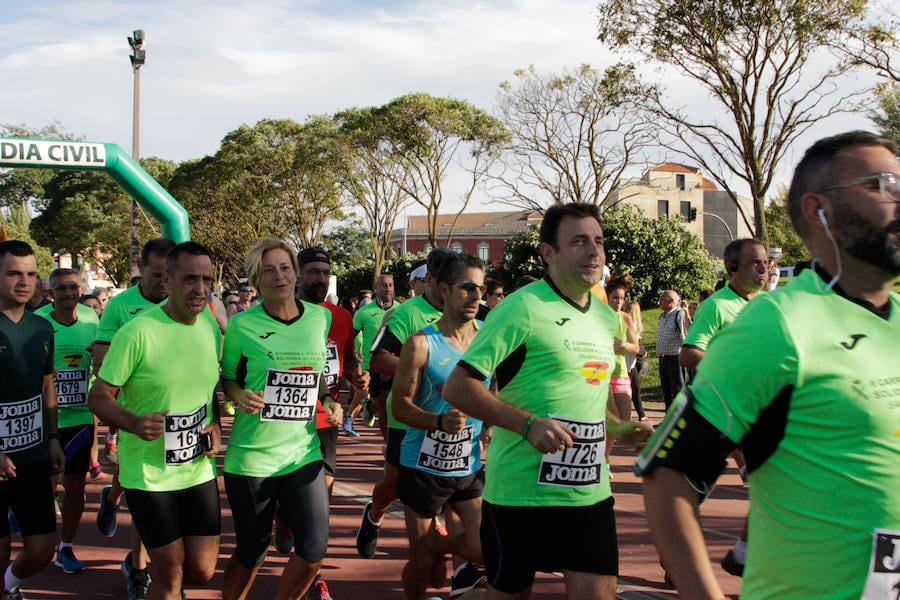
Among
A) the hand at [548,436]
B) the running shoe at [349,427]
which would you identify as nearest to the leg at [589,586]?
the hand at [548,436]

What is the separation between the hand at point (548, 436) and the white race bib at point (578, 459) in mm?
227

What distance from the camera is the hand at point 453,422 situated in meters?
4.55

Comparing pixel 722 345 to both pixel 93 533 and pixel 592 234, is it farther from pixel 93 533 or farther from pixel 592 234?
pixel 93 533

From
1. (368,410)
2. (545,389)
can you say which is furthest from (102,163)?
(545,389)

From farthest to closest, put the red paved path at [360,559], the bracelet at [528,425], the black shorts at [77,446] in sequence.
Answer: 1. the black shorts at [77,446]
2. the red paved path at [360,559]
3. the bracelet at [528,425]

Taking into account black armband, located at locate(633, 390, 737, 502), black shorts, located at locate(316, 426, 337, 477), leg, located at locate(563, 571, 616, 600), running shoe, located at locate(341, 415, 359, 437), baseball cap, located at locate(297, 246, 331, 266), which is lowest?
running shoe, located at locate(341, 415, 359, 437)

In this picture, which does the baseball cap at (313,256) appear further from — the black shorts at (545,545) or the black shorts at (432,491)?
the black shorts at (545,545)

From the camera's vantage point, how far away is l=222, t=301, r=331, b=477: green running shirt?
185 inches

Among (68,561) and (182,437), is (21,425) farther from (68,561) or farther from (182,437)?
(68,561)

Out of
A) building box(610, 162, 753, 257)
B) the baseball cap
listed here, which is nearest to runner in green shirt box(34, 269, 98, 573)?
the baseball cap

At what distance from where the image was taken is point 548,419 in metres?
3.44

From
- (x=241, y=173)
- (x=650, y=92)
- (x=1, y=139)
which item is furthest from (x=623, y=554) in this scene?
(x=241, y=173)

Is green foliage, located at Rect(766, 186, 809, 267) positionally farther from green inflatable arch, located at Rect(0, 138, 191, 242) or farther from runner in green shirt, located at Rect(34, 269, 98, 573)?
runner in green shirt, located at Rect(34, 269, 98, 573)

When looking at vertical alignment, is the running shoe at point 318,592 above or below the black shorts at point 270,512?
below
